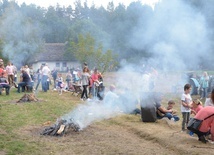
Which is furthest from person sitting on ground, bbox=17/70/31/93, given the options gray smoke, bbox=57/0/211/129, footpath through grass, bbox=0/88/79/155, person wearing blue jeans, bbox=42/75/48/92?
gray smoke, bbox=57/0/211/129

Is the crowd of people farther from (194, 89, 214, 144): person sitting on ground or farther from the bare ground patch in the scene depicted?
the bare ground patch

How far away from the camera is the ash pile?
9586 mm

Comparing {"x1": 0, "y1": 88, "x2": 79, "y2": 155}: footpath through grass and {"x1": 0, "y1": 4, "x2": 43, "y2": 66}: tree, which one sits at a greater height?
{"x1": 0, "y1": 4, "x2": 43, "y2": 66}: tree

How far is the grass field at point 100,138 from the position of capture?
7965mm

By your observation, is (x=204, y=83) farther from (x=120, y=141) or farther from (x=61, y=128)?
(x=61, y=128)

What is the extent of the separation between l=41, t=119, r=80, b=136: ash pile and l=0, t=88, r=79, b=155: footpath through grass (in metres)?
0.87

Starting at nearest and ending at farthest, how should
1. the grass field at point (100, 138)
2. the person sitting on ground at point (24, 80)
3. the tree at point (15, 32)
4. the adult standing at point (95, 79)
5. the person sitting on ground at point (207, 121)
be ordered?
the grass field at point (100, 138) < the person sitting on ground at point (207, 121) < the adult standing at point (95, 79) < the person sitting on ground at point (24, 80) < the tree at point (15, 32)

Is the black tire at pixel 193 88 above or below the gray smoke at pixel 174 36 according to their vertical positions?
below

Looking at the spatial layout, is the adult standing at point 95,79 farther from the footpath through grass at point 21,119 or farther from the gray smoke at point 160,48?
the footpath through grass at point 21,119

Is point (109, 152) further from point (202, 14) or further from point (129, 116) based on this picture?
point (202, 14)

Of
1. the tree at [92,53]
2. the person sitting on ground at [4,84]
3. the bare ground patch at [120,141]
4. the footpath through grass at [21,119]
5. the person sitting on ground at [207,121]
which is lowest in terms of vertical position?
the bare ground patch at [120,141]

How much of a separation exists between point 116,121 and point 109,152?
4148 mm

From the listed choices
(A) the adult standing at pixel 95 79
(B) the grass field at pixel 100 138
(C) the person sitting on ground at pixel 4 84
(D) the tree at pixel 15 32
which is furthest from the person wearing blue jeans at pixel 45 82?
(B) the grass field at pixel 100 138

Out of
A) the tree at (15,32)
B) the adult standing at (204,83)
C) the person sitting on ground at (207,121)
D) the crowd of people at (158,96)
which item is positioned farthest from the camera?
the tree at (15,32)
